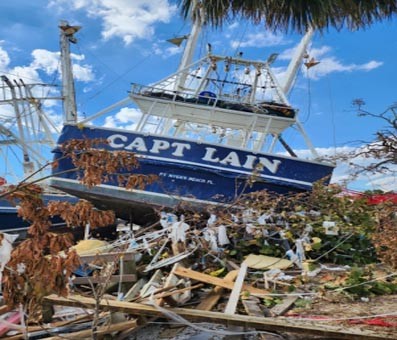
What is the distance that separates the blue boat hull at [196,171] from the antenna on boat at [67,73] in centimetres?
745

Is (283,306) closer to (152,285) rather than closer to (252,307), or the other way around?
(252,307)

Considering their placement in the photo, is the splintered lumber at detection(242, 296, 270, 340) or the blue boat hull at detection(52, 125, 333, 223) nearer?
the splintered lumber at detection(242, 296, 270, 340)

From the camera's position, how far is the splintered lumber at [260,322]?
12.5ft

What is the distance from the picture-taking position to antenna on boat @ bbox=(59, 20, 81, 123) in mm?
15500

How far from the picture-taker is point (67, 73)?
631 inches

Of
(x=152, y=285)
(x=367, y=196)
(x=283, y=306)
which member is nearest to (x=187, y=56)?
(x=367, y=196)

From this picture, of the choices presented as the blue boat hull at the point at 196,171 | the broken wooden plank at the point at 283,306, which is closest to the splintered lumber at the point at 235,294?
the broken wooden plank at the point at 283,306

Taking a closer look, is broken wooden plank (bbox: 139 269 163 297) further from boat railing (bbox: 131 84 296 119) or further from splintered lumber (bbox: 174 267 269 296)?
boat railing (bbox: 131 84 296 119)

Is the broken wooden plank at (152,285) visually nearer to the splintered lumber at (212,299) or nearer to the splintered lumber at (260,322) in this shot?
the splintered lumber at (212,299)

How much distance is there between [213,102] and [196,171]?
7.61ft


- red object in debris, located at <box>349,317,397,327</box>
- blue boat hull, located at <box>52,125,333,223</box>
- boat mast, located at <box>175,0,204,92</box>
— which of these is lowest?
red object in debris, located at <box>349,317,397,327</box>

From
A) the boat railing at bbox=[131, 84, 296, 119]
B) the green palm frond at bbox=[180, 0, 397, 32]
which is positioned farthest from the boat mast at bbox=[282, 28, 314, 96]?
the green palm frond at bbox=[180, 0, 397, 32]

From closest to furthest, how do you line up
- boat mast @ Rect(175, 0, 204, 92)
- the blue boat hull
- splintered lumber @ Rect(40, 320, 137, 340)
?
splintered lumber @ Rect(40, 320, 137, 340) < the blue boat hull < boat mast @ Rect(175, 0, 204, 92)

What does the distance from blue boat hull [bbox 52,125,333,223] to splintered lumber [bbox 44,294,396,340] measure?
14.8 feet
